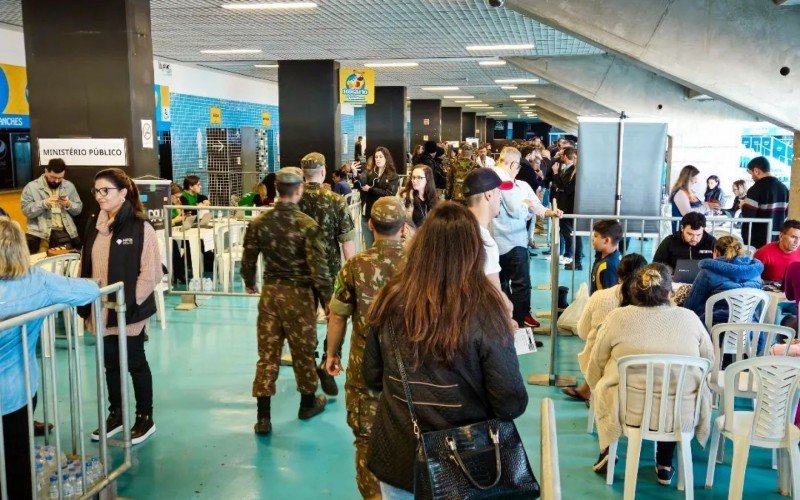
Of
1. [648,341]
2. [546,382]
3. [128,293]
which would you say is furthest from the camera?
[546,382]

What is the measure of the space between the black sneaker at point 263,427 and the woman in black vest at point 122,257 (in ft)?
2.94

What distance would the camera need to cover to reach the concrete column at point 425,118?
30.3 m

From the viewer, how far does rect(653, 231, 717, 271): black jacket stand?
6535 mm

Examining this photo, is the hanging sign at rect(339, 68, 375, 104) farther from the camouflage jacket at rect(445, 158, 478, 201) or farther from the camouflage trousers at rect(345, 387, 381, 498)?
the camouflage trousers at rect(345, 387, 381, 498)

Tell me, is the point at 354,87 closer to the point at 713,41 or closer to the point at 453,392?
the point at 713,41

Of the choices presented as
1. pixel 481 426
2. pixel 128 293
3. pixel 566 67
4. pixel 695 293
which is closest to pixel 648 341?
pixel 695 293

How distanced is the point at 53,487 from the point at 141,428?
1.33 m

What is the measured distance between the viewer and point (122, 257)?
4.68 meters

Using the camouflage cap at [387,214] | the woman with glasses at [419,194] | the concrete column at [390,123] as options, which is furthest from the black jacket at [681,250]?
the concrete column at [390,123]

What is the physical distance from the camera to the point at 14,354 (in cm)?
343

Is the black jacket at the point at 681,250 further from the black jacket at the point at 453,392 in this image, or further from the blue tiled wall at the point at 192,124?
the blue tiled wall at the point at 192,124

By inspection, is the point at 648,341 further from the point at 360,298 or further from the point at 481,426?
the point at 481,426

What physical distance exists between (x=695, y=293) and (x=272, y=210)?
3.17m

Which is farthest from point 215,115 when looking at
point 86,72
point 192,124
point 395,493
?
point 395,493
